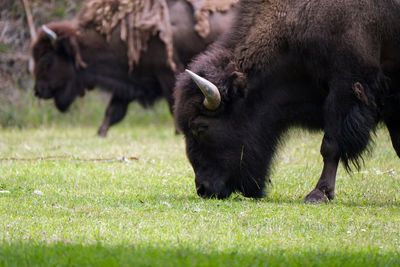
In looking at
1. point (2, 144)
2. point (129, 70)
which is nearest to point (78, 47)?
point (129, 70)

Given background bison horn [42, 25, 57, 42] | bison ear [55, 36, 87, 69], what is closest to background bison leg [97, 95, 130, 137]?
bison ear [55, 36, 87, 69]

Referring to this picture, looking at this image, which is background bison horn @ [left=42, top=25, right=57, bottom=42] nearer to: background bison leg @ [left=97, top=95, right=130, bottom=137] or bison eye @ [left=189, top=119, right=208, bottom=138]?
background bison leg @ [left=97, top=95, right=130, bottom=137]

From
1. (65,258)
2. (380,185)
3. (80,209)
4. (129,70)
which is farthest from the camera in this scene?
(129,70)

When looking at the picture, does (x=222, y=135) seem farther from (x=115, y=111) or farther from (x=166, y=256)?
(x=115, y=111)

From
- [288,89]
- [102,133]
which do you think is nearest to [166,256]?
[288,89]

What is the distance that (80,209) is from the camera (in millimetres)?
5859

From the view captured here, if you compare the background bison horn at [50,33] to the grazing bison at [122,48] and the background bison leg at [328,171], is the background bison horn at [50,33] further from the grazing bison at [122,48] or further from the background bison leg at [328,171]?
the background bison leg at [328,171]

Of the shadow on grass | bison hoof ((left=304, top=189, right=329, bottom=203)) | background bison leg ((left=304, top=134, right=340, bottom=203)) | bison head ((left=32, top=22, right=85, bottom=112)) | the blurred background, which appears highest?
Answer: the shadow on grass

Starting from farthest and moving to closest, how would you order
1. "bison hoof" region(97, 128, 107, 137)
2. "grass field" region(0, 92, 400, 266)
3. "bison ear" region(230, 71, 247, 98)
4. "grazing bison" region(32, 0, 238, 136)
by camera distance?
"bison hoof" region(97, 128, 107, 137)
"grazing bison" region(32, 0, 238, 136)
"bison ear" region(230, 71, 247, 98)
"grass field" region(0, 92, 400, 266)

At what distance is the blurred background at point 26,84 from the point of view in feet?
51.6

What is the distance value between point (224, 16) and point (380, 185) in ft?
18.5

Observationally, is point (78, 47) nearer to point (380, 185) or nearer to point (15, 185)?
point (15, 185)

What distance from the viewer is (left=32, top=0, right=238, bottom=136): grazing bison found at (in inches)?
488

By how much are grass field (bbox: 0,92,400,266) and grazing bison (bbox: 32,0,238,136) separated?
276 centimetres
